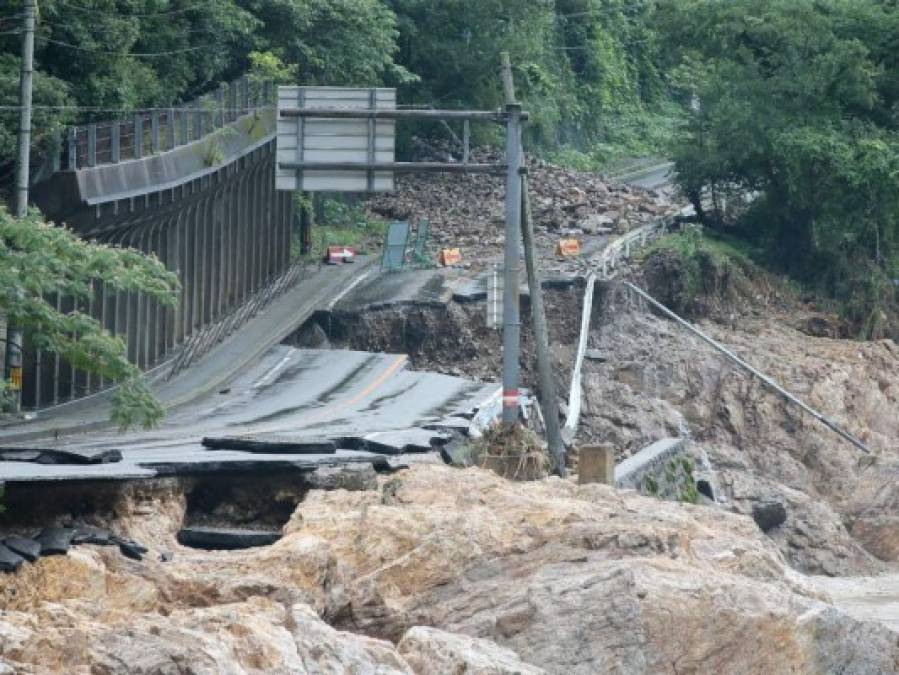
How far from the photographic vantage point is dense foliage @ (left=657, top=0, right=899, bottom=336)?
56.1 metres

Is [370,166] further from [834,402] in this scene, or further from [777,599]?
[834,402]

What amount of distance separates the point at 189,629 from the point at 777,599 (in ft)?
20.8

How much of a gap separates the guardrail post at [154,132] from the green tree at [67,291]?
16.7 metres

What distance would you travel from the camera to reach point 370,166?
31344 mm

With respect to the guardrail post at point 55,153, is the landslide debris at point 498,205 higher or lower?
lower

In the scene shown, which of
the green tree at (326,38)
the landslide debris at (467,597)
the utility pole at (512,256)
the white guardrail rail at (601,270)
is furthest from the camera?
the green tree at (326,38)

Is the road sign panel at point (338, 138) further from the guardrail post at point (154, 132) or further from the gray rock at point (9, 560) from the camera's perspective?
the gray rock at point (9, 560)

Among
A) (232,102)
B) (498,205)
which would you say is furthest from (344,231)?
(232,102)

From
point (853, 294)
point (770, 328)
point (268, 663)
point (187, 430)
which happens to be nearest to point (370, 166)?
point (187, 430)

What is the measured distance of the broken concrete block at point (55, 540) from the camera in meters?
16.3

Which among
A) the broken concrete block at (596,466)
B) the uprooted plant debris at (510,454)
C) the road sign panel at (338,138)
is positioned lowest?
the uprooted plant debris at (510,454)

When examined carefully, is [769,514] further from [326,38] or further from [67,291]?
[326,38]

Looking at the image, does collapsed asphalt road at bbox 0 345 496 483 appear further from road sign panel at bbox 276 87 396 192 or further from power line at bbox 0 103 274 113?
power line at bbox 0 103 274 113

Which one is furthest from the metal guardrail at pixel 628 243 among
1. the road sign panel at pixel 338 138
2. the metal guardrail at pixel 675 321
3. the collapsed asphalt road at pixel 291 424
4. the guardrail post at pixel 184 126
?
the road sign panel at pixel 338 138
